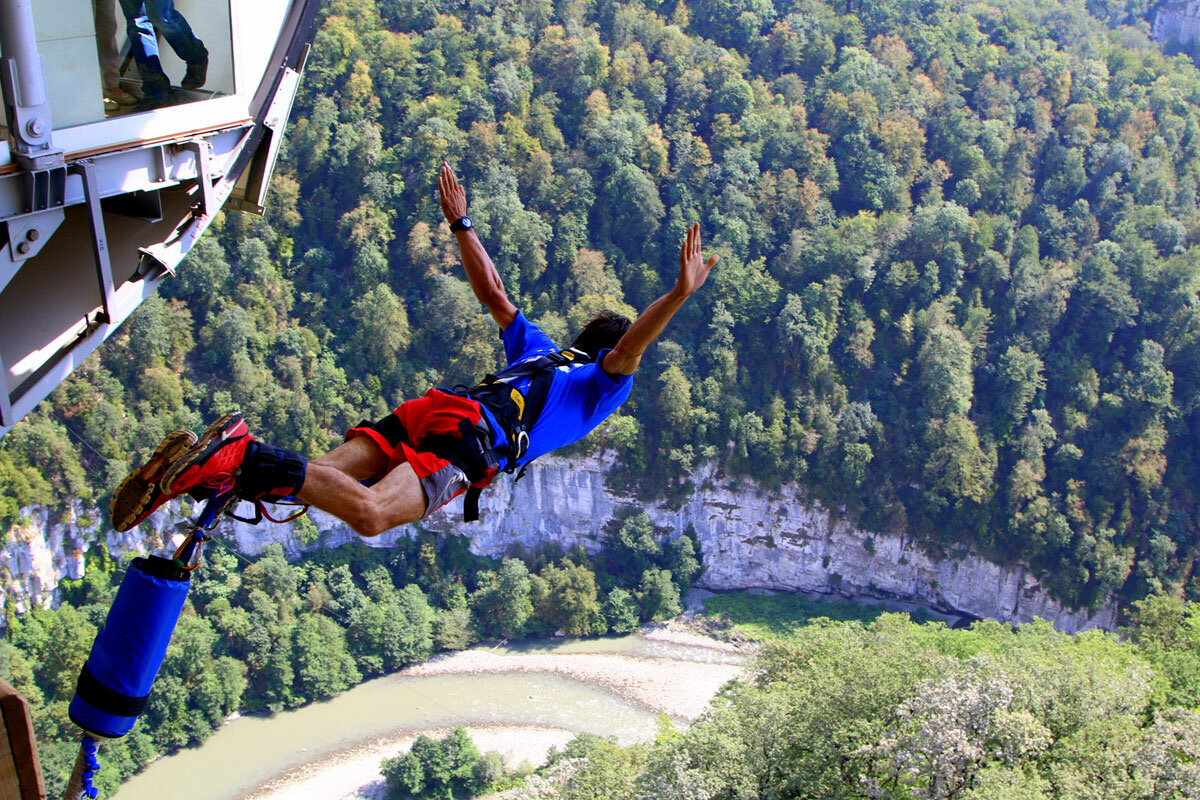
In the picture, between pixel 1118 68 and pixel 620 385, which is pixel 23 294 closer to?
pixel 620 385

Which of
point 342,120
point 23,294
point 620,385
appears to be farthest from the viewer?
point 342,120

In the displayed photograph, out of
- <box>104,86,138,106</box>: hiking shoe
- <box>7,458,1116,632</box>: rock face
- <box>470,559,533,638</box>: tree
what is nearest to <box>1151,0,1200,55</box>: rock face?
<box>7,458,1116,632</box>: rock face

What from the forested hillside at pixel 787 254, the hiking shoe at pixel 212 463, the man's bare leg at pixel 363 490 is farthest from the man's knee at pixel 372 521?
the forested hillside at pixel 787 254

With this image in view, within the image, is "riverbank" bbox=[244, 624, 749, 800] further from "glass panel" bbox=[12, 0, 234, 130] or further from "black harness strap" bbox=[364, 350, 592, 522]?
"glass panel" bbox=[12, 0, 234, 130]

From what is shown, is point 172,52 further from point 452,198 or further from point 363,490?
point 363,490

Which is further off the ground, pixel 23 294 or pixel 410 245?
pixel 23 294

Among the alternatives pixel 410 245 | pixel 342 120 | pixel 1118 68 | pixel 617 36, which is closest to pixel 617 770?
pixel 410 245

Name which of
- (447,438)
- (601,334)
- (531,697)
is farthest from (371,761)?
(447,438)
